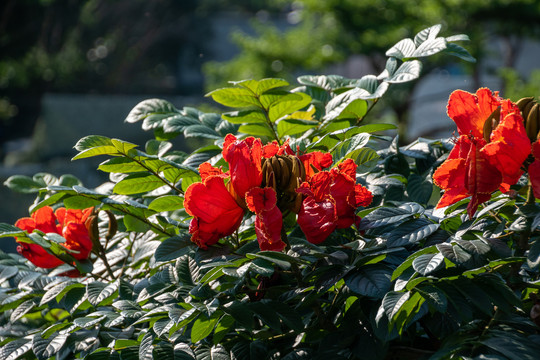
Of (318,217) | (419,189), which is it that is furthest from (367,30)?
(318,217)

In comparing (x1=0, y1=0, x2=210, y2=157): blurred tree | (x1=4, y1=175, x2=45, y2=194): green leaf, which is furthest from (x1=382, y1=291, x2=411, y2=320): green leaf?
(x1=0, y1=0, x2=210, y2=157): blurred tree

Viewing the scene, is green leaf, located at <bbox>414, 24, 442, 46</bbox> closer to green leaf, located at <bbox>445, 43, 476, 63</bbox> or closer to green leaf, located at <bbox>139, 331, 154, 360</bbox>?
green leaf, located at <bbox>445, 43, 476, 63</bbox>

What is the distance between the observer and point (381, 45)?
6.09 meters

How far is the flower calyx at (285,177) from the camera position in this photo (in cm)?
65

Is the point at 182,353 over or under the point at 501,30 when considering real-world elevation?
over

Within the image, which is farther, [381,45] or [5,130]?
[5,130]

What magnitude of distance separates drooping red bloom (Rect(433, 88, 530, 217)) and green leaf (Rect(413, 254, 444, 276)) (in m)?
0.07

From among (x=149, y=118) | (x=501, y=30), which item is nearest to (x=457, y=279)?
(x=149, y=118)

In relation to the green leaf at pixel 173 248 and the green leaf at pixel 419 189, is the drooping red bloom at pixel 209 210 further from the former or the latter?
the green leaf at pixel 419 189

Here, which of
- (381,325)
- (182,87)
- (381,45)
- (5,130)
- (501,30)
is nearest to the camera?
(381,325)

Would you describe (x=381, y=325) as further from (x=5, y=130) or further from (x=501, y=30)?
(x=5, y=130)

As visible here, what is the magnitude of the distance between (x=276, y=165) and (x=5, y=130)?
1326cm

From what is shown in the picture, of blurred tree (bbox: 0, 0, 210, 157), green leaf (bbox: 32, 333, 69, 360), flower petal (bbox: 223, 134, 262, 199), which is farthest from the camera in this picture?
Answer: blurred tree (bbox: 0, 0, 210, 157)

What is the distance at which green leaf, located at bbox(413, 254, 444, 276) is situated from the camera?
1.80 feet
